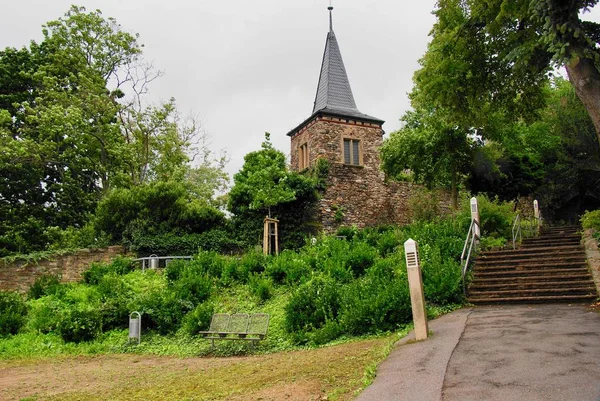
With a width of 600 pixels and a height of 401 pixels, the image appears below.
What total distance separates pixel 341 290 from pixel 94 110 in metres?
17.2

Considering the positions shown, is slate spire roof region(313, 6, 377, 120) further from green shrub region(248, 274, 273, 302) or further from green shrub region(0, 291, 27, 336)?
green shrub region(0, 291, 27, 336)

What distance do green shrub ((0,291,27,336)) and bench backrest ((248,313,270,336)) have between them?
272 inches

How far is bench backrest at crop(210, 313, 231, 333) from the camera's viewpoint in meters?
10.3

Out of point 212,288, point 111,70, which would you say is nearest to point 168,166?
point 111,70

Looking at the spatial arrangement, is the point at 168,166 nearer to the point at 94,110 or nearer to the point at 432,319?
the point at 94,110

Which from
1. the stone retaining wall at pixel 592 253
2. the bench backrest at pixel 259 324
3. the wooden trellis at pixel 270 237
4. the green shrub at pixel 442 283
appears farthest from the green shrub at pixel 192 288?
the stone retaining wall at pixel 592 253

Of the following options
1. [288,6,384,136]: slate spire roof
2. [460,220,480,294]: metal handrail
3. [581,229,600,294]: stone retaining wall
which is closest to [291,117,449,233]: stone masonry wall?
[288,6,384,136]: slate spire roof

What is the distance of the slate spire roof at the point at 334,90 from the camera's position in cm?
2530

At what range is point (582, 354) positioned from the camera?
6.04 meters

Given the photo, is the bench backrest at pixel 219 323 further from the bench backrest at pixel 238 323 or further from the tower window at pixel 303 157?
the tower window at pixel 303 157

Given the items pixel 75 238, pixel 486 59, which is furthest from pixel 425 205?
pixel 75 238

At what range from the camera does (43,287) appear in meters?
16.1

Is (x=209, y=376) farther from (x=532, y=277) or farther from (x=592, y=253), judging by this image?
(x=592, y=253)

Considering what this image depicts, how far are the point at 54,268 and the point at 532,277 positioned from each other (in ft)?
50.4
